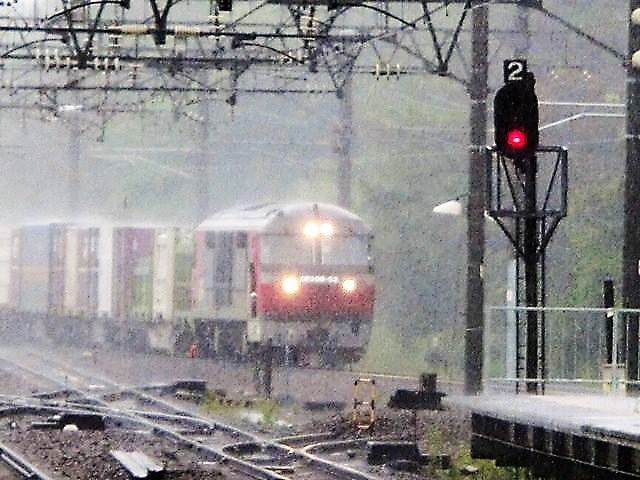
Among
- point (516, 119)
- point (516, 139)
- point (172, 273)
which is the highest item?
point (516, 119)

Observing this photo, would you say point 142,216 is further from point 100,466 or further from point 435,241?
point 100,466

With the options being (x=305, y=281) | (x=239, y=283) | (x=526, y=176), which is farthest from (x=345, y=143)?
(x=526, y=176)

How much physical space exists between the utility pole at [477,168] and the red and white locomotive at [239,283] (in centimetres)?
531

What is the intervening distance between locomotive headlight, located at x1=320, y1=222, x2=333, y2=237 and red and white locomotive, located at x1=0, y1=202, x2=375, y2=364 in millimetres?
18

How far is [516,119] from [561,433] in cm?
331

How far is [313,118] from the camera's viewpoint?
2468 inches

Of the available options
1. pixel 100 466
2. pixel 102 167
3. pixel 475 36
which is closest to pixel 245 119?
pixel 102 167

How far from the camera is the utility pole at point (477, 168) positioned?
24406 millimetres

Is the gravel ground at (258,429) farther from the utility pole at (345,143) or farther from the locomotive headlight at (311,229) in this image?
the utility pole at (345,143)

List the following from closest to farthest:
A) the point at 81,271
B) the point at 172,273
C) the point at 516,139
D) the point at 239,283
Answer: the point at 516,139 → the point at 239,283 → the point at 172,273 → the point at 81,271

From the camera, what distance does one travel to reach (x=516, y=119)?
15352 mm

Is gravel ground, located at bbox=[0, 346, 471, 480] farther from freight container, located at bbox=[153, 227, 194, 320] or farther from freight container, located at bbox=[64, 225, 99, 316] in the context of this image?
freight container, located at bbox=[64, 225, 99, 316]

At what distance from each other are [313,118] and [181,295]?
28.8 metres

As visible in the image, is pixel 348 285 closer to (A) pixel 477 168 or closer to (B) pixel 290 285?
(B) pixel 290 285
